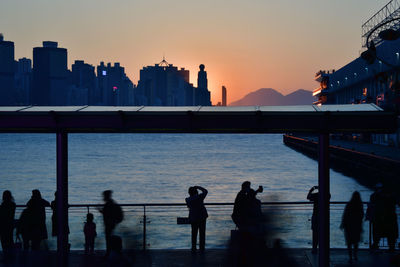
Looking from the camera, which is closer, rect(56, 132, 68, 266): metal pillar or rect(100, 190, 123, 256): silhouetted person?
rect(56, 132, 68, 266): metal pillar

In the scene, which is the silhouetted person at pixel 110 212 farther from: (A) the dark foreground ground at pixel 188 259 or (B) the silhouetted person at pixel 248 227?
(B) the silhouetted person at pixel 248 227

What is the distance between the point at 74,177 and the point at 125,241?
60.6m

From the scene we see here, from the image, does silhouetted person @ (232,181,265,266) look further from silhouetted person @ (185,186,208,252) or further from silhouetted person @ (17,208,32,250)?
silhouetted person @ (17,208,32,250)

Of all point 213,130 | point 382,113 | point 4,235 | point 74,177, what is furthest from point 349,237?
point 74,177

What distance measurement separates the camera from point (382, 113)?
9.00 m

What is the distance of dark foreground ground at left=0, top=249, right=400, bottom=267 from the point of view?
10.6 m

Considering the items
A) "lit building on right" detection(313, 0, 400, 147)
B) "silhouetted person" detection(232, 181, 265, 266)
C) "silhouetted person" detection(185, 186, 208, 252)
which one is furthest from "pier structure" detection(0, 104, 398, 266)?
"lit building on right" detection(313, 0, 400, 147)

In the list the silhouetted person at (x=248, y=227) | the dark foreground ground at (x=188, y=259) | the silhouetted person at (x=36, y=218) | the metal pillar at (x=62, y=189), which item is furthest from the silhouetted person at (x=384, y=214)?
the silhouetted person at (x=36, y=218)

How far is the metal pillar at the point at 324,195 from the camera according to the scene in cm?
922

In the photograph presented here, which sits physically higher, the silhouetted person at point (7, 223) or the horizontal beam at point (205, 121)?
the horizontal beam at point (205, 121)

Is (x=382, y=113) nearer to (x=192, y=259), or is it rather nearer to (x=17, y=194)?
(x=192, y=259)

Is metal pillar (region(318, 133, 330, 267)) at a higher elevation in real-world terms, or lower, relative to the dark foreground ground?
higher

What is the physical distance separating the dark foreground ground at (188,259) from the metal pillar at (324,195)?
3.76ft

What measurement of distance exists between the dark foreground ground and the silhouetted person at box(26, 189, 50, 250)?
0.33 metres
